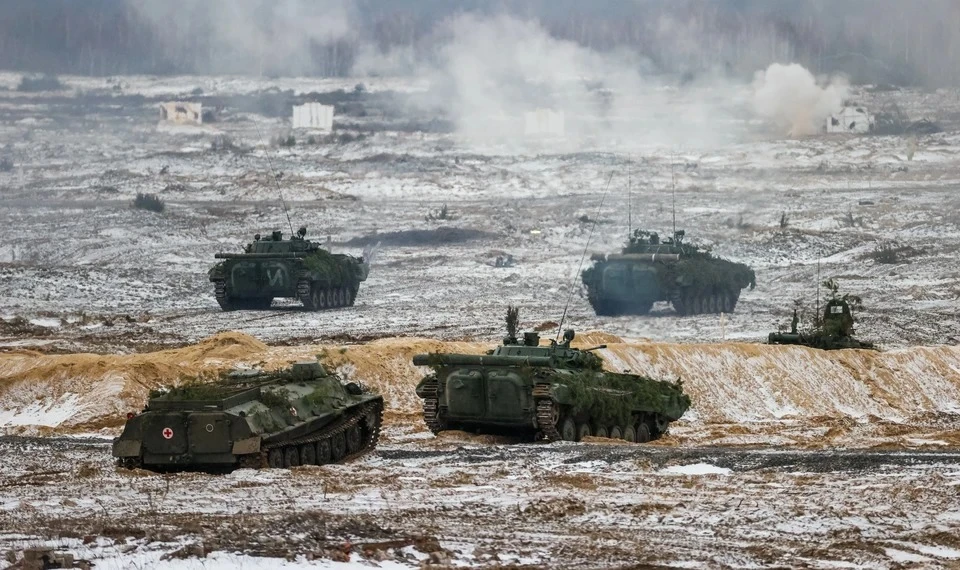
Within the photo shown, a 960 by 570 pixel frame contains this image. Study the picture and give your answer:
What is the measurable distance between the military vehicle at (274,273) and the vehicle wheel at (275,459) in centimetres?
2429

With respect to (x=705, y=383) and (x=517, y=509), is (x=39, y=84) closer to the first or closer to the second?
(x=705, y=383)

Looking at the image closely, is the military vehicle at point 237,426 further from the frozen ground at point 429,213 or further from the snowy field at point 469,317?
the frozen ground at point 429,213

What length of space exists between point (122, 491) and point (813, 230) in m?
53.3

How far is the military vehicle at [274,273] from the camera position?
139ft

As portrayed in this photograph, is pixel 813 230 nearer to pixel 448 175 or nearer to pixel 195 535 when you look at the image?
pixel 448 175

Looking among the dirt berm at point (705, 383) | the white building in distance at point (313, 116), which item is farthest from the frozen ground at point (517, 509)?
the white building in distance at point (313, 116)

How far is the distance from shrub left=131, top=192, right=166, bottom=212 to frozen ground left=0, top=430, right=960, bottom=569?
52309 mm

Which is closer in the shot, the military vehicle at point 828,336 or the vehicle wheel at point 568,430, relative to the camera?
the vehicle wheel at point 568,430

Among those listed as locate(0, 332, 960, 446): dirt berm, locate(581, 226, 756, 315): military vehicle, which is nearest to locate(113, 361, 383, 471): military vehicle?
locate(0, 332, 960, 446): dirt berm

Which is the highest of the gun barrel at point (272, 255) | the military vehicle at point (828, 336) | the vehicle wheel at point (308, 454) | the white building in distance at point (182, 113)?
the white building in distance at point (182, 113)

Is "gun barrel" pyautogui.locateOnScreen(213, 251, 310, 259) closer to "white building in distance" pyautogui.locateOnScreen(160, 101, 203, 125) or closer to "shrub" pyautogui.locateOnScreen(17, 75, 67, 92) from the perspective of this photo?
"white building in distance" pyautogui.locateOnScreen(160, 101, 203, 125)

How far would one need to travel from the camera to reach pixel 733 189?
257 feet

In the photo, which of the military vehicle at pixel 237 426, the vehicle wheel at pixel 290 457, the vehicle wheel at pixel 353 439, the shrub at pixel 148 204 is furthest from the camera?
the shrub at pixel 148 204

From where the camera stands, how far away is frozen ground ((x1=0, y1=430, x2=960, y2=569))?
11.7 m
